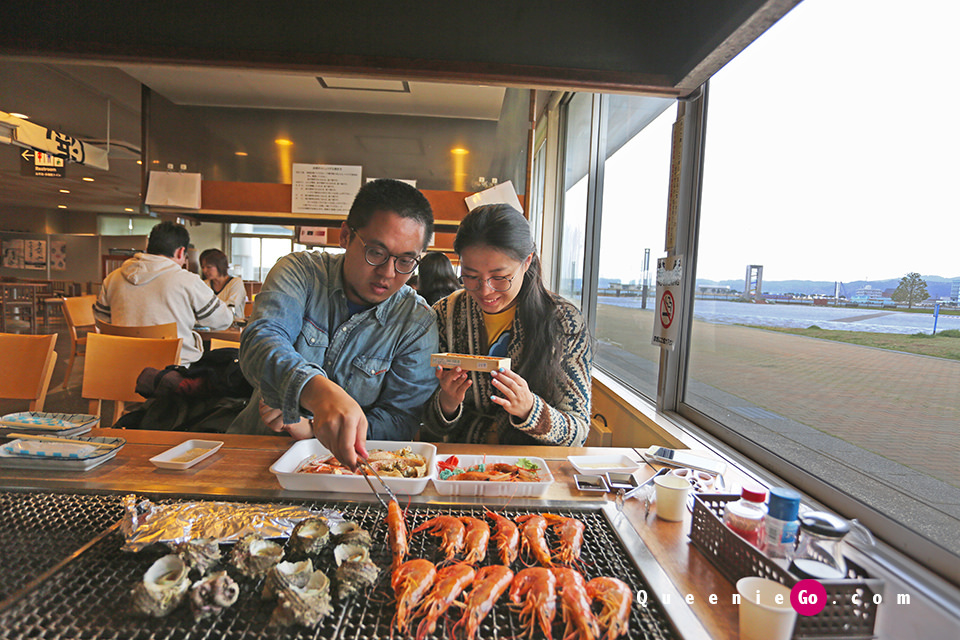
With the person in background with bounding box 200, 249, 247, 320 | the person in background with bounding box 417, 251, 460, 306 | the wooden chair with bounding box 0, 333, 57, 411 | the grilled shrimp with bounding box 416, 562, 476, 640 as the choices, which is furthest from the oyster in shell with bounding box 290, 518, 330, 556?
the person in background with bounding box 200, 249, 247, 320

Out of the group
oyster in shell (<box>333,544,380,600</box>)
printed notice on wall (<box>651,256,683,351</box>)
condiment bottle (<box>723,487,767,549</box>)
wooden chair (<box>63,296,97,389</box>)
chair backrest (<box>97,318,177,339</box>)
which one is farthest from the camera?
wooden chair (<box>63,296,97,389</box>)

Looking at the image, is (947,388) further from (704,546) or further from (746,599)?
(746,599)

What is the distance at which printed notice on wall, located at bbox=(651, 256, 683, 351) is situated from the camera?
1.91 meters

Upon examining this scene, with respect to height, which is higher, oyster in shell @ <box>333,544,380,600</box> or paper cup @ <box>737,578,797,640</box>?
paper cup @ <box>737,578,797,640</box>

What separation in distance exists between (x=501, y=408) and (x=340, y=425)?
0.93 m

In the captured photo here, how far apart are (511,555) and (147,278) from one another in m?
3.77

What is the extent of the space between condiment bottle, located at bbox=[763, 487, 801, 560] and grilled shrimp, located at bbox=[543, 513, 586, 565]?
34cm

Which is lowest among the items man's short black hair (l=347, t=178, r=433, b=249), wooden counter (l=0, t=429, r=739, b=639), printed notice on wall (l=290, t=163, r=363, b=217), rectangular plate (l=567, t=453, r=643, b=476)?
wooden counter (l=0, t=429, r=739, b=639)

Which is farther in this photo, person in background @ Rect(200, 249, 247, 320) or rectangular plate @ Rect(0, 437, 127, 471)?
person in background @ Rect(200, 249, 247, 320)

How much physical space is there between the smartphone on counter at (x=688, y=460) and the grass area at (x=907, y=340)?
495 mm

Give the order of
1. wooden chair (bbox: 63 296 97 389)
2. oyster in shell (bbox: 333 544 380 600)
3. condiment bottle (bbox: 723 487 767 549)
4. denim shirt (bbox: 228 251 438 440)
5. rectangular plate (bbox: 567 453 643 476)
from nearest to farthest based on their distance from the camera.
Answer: oyster in shell (bbox: 333 544 380 600)
condiment bottle (bbox: 723 487 767 549)
rectangular plate (bbox: 567 453 643 476)
denim shirt (bbox: 228 251 438 440)
wooden chair (bbox: 63 296 97 389)

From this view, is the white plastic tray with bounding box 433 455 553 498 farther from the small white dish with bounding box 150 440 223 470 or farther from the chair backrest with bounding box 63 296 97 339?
the chair backrest with bounding box 63 296 97 339

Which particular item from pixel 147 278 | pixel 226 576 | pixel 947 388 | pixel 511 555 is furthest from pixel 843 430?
pixel 147 278

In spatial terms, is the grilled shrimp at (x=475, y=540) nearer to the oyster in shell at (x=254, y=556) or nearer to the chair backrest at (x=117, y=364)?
the oyster in shell at (x=254, y=556)
